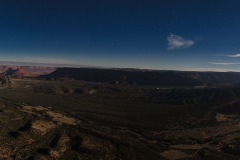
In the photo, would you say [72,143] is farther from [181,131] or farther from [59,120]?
[181,131]

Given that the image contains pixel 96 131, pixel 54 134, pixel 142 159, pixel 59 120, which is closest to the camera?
pixel 142 159

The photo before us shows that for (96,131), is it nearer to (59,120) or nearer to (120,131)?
(120,131)

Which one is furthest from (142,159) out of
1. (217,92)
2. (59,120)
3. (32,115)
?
(217,92)

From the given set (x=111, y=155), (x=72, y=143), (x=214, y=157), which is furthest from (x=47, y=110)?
(x=214, y=157)

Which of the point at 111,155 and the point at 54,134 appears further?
the point at 54,134

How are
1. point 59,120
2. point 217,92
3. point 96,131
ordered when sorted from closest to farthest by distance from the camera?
point 96,131 → point 59,120 → point 217,92

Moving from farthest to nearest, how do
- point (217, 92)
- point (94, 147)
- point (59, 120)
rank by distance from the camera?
point (217, 92), point (59, 120), point (94, 147)
